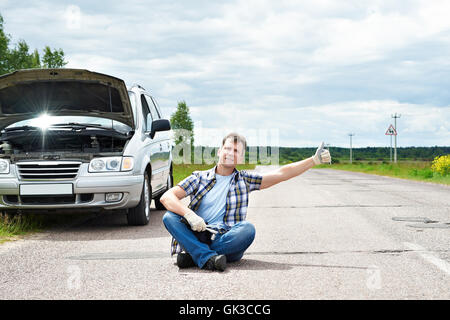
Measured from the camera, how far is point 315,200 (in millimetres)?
12992

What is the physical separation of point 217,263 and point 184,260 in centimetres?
37

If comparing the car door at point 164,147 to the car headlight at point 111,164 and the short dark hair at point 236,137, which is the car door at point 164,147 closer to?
the car headlight at point 111,164

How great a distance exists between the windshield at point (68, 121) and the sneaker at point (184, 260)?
3792 mm

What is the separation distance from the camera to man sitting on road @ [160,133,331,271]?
5.01 metres

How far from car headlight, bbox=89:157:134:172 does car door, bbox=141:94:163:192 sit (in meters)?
A: 0.79

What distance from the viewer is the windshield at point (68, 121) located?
8344mm

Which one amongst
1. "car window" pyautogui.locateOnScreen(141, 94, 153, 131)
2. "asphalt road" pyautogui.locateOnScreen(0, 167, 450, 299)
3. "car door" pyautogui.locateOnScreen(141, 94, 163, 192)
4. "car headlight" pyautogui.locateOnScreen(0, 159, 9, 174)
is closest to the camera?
"asphalt road" pyautogui.locateOnScreen(0, 167, 450, 299)

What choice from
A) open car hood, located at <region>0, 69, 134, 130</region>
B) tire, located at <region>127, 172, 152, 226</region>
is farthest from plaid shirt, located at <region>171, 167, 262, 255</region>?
open car hood, located at <region>0, 69, 134, 130</region>

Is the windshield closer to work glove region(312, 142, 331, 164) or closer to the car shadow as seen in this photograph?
the car shadow

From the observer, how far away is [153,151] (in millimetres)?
9211

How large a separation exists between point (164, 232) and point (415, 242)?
3328mm
